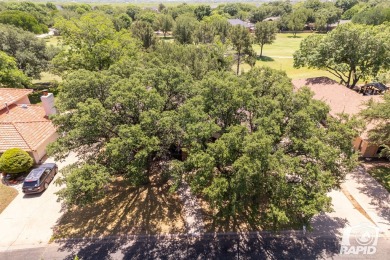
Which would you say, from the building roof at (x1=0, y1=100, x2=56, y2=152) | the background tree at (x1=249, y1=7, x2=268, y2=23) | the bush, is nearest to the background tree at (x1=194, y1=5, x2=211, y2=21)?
the background tree at (x1=249, y1=7, x2=268, y2=23)

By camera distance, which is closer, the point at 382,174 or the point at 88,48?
the point at 382,174

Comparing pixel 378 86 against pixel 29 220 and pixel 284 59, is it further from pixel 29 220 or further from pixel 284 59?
pixel 29 220

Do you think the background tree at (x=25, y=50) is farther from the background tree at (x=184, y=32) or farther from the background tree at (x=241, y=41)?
the background tree at (x=241, y=41)

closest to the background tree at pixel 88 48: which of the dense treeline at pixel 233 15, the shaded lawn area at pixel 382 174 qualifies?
the dense treeline at pixel 233 15

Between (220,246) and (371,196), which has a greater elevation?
(371,196)

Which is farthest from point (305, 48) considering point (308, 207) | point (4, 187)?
point (4, 187)

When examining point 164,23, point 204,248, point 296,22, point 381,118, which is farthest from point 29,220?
point 296,22

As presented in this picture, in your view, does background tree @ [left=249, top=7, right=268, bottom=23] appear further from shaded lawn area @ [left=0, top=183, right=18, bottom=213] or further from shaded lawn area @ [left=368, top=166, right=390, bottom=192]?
shaded lawn area @ [left=0, top=183, right=18, bottom=213]
